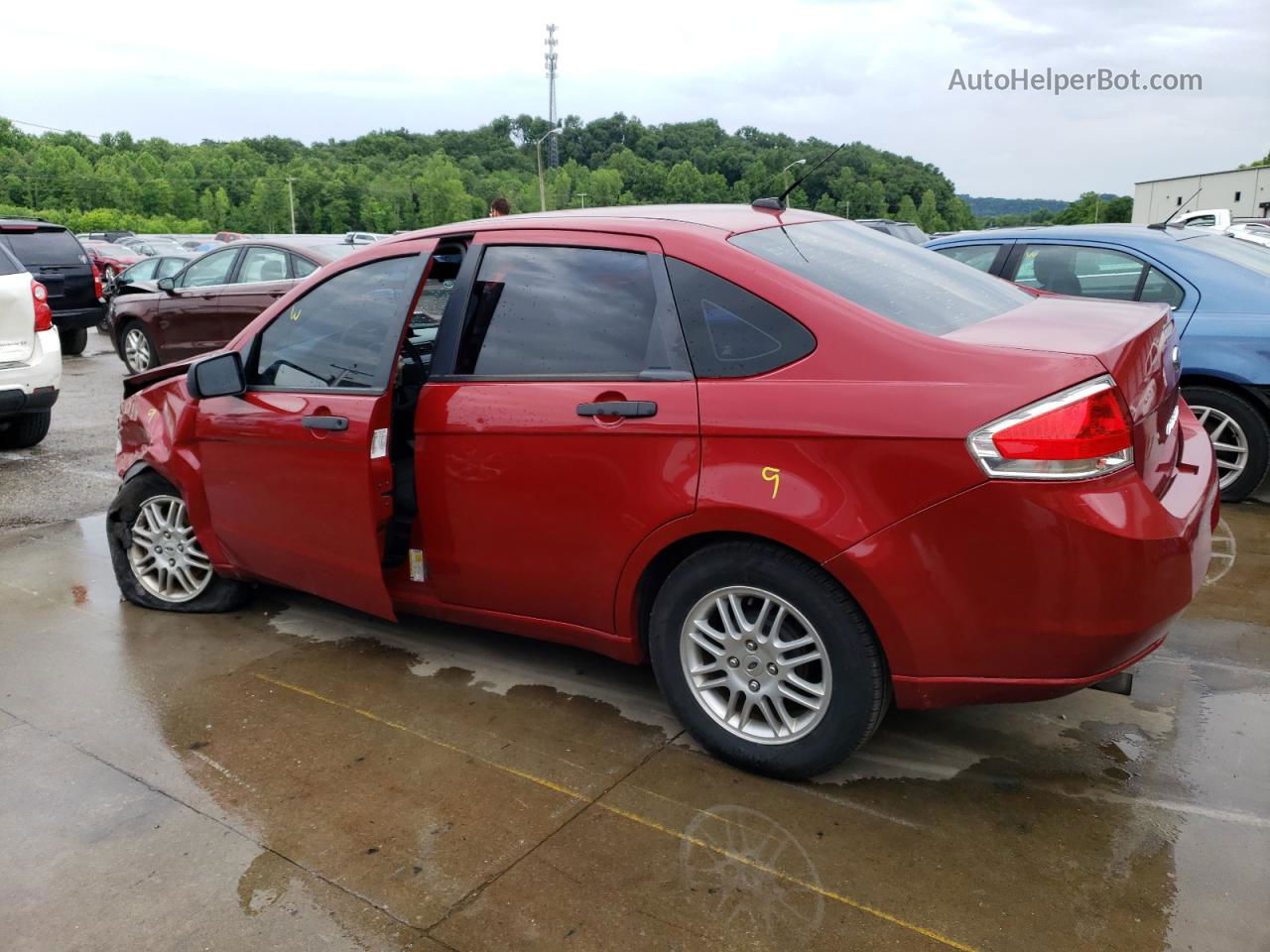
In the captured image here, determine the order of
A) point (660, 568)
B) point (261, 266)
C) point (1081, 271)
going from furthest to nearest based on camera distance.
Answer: point (261, 266)
point (1081, 271)
point (660, 568)

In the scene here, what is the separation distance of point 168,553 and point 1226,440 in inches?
220

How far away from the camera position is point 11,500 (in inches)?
261

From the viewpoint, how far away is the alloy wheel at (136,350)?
11.7 meters

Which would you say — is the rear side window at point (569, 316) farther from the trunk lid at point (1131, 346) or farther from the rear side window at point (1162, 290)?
the rear side window at point (1162, 290)

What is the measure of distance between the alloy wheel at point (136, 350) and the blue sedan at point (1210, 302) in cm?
979

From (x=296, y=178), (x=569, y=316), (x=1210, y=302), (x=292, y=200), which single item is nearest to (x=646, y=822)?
(x=569, y=316)

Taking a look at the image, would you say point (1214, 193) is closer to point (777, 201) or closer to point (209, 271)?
point (209, 271)

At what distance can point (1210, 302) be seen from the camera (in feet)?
18.6

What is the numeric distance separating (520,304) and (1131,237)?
438cm

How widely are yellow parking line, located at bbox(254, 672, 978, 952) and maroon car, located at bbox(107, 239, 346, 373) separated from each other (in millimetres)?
6997

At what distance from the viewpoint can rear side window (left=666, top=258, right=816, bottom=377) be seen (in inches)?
114

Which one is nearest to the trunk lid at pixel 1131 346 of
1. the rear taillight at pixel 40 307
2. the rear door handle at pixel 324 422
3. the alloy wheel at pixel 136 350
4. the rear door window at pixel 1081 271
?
the rear door handle at pixel 324 422

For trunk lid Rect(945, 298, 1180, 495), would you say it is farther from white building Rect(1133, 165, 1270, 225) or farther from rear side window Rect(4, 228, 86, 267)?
white building Rect(1133, 165, 1270, 225)

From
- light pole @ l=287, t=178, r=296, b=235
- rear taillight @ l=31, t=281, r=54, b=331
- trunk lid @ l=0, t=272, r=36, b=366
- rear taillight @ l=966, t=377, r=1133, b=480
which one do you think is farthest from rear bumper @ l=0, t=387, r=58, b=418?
light pole @ l=287, t=178, r=296, b=235
